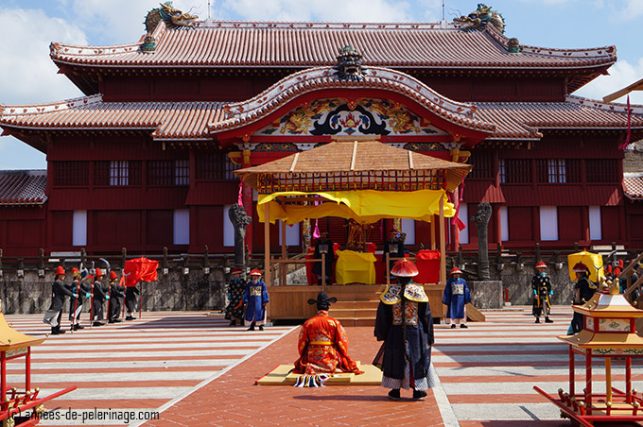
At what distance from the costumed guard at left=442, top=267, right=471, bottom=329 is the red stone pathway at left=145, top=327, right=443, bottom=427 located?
314 inches

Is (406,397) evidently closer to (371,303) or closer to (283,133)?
(371,303)

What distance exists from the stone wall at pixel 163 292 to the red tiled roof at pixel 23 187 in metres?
4.86

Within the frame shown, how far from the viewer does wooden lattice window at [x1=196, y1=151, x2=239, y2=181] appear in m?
27.6

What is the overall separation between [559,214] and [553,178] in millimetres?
1581

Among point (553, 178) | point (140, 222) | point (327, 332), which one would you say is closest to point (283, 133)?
point (140, 222)

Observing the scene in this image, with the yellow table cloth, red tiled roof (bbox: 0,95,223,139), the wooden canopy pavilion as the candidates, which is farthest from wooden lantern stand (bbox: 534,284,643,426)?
red tiled roof (bbox: 0,95,223,139)

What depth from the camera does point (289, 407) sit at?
7.78 metres

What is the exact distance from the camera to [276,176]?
59.4ft

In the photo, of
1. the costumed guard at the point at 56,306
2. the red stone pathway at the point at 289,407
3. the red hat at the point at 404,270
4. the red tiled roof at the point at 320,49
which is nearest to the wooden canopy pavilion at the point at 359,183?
the costumed guard at the point at 56,306

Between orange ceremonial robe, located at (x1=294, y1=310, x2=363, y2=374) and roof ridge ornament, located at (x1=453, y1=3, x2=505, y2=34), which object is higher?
roof ridge ornament, located at (x1=453, y1=3, x2=505, y2=34)

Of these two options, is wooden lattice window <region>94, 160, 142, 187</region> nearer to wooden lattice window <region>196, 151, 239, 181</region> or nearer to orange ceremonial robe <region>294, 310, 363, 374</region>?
wooden lattice window <region>196, 151, 239, 181</region>

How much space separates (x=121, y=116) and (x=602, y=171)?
2073 cm

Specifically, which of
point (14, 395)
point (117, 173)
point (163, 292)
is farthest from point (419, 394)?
point (117, 173)

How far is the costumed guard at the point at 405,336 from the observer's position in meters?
8.15
